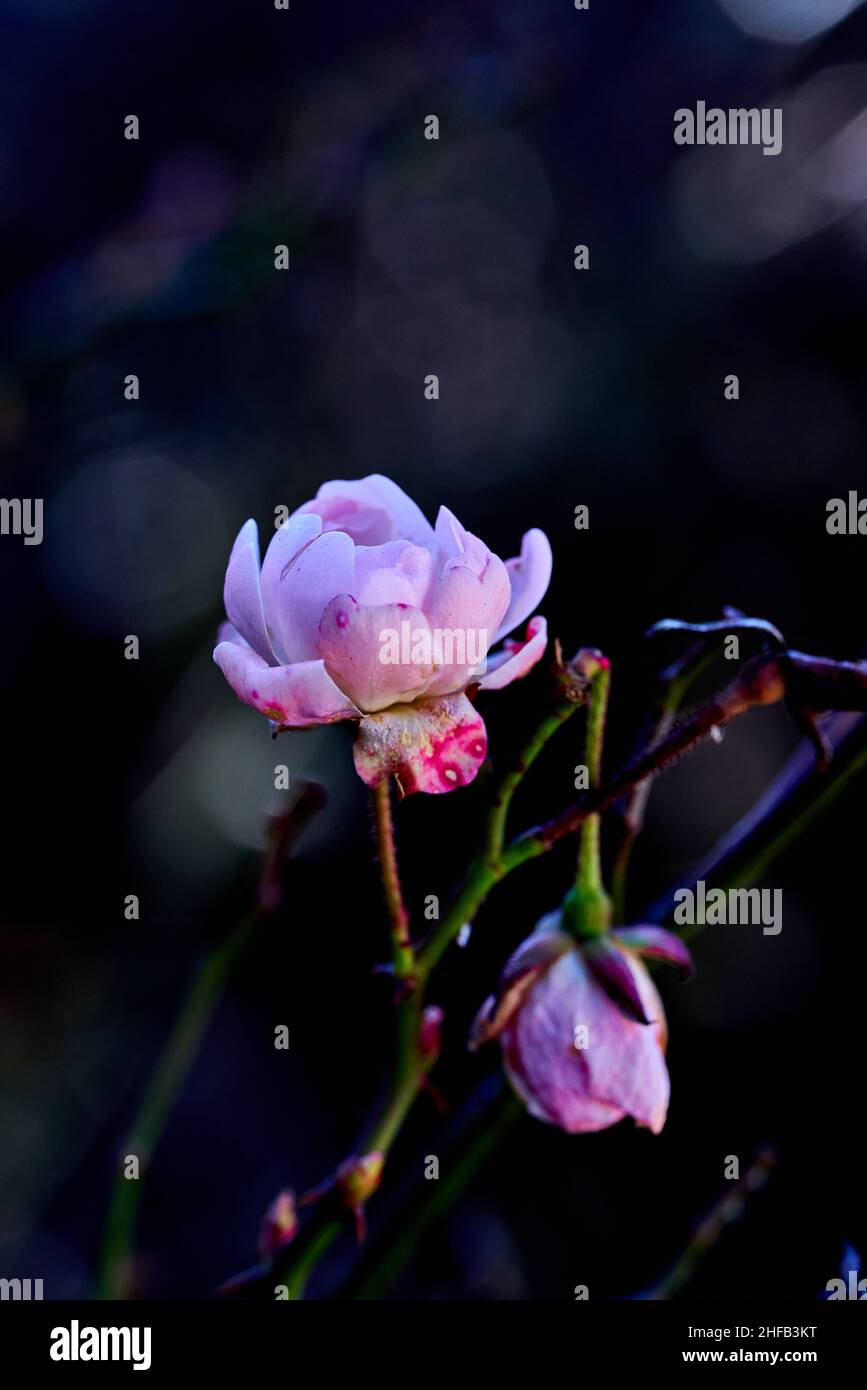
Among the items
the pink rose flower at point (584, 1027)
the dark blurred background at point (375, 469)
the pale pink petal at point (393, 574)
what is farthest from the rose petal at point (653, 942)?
the dark blurred background at point (375, 469)

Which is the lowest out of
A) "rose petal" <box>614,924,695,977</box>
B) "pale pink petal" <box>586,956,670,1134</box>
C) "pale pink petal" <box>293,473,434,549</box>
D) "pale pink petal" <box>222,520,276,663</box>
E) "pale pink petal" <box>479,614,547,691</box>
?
"pale pink petal" <box>586,956,670,1134</box>

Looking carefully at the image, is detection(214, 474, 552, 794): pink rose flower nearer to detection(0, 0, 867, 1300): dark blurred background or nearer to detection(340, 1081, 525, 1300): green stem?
detection(340, 1081, 525, 1300): green stem

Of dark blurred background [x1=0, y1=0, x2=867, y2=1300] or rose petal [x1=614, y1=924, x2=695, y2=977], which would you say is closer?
rose petal [x1=614, y1=924, x2=695, y2=977]

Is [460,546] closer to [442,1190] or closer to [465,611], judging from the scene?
[465,611]

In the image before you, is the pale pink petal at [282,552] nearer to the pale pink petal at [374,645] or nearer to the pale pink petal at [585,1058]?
the pale pink petal at [374,645]

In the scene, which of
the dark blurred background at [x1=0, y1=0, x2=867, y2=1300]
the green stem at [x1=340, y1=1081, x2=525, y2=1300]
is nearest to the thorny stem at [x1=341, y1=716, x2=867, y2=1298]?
the green stem at [x1=340, y1=1081, x2=525, y2=1300]
